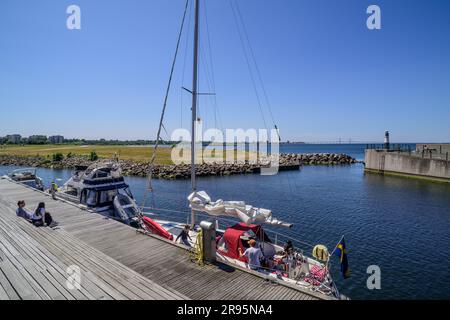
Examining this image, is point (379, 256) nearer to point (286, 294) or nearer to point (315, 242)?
point (315, 242)

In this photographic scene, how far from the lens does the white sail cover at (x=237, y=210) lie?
12945 millimetres

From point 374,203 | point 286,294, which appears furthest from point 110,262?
point 374,203

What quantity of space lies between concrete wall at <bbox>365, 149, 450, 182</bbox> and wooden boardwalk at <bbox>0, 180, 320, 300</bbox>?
53.6m

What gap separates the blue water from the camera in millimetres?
15891

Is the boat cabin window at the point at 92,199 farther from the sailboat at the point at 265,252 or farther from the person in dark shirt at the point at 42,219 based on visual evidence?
the sailboat at the point at 265,252

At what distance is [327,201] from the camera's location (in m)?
35.6

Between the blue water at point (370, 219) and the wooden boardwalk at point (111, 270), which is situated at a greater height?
the wooden boardwalk at point (111, 270)

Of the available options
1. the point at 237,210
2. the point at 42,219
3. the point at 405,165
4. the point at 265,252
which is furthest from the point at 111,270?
the point at 405,165

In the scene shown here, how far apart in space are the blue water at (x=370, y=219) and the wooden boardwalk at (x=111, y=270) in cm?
906

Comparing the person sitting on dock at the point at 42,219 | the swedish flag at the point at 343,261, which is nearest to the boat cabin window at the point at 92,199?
the person sitting on dock at the point at 42,219

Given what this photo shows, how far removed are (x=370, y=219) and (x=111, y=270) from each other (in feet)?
87.3

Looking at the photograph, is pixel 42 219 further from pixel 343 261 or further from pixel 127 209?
pixel 343 261

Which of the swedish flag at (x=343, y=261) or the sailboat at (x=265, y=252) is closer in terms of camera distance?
the swedish flag at (x=343, y=261)

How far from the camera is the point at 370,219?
90.3 ft
